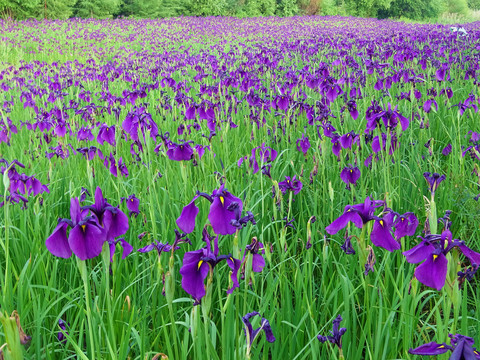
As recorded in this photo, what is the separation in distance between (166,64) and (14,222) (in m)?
6.57

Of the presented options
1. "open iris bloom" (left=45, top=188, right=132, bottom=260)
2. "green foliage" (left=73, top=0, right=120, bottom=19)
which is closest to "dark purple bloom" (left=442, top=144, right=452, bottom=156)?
"open iris bloom" (left=45, top=188, right=132, bottom=260)

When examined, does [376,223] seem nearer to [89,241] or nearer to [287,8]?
[89,241]

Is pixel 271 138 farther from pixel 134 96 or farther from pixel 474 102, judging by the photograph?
pixel 474 102

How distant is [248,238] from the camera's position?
2127 millimetres

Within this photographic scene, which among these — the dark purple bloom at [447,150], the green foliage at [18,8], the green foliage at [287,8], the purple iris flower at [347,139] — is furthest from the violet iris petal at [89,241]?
the green foliage at [287,8]

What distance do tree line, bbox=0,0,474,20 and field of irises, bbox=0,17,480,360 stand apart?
1062 inches

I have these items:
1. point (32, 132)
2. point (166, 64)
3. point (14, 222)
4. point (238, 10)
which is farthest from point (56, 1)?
point (14, 222)

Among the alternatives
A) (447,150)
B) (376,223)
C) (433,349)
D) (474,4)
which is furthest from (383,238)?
(474,4)

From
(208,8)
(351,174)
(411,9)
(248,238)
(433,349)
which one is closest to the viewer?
(433,349)

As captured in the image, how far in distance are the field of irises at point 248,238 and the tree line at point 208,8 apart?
27.0m

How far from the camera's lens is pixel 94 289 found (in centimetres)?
214

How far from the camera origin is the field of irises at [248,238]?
1.25 metres

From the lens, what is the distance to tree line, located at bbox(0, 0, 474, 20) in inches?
1133

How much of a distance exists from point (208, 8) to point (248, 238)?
36673 mm
